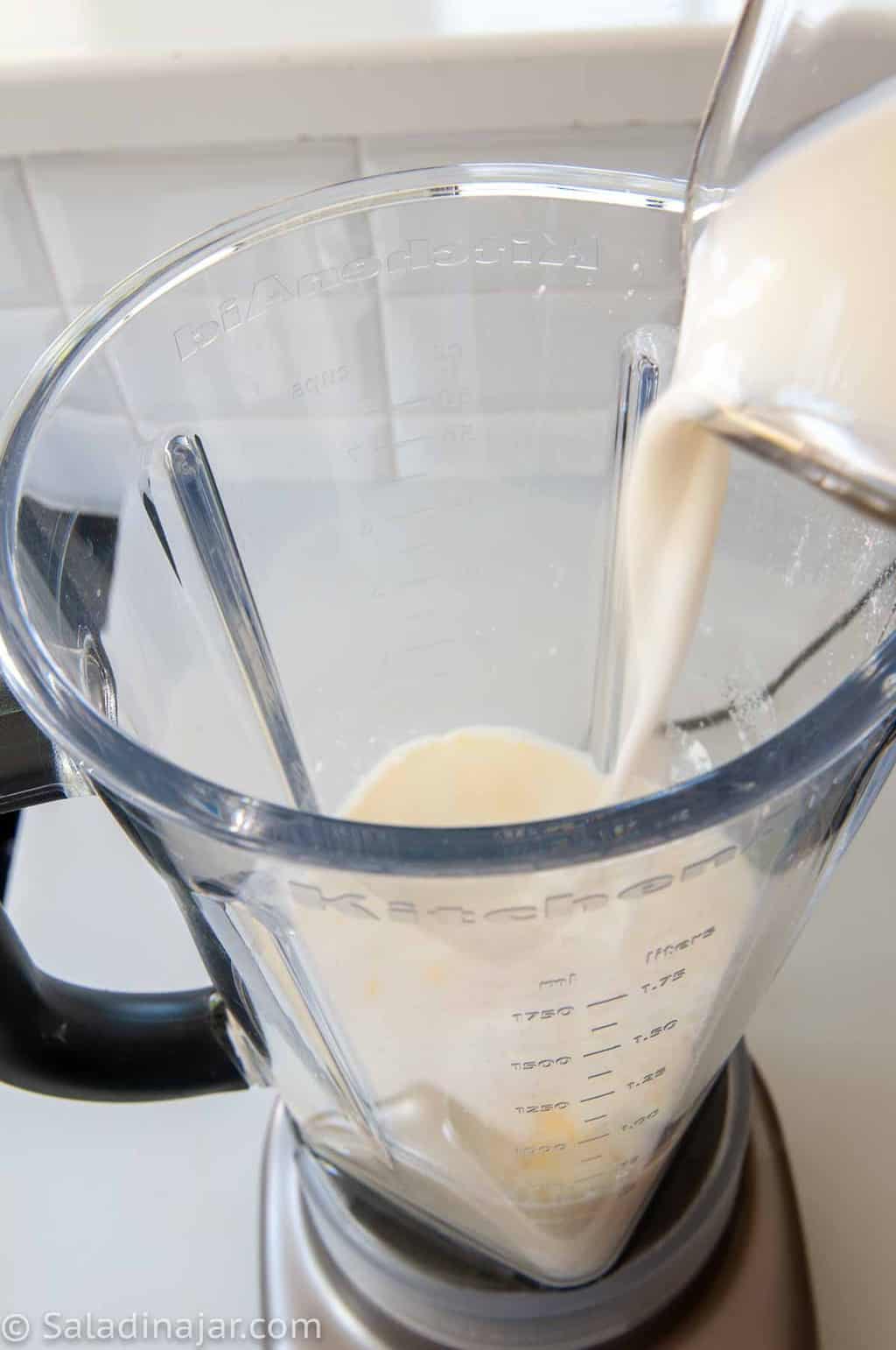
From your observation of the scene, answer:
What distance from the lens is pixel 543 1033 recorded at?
34 cm

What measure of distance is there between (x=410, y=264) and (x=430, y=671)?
19cm

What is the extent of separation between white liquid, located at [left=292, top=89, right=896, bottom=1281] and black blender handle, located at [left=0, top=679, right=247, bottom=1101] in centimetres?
5

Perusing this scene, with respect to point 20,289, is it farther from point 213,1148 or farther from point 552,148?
point 213,1148

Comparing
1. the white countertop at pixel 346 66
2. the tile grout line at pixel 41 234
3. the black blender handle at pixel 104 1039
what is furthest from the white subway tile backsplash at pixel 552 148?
the black blender handle at pixel 104 1039

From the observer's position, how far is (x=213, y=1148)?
1.69 ft

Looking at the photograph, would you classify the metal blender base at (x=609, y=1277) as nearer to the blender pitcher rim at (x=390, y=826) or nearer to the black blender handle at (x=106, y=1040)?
the black blender handle at (x=106, y=1040)

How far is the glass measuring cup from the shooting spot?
0.28 meters

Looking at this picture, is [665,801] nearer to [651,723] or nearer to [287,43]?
[651,723]

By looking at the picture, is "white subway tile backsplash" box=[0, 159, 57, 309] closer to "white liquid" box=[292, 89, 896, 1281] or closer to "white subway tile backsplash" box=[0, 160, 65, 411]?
"white subway tile backsplash" box=[0, 160, 65, 411]

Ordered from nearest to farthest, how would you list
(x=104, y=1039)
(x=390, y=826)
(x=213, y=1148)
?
(x=390, y=826) < (x=104, y=1039) < (x=213, y=1148)

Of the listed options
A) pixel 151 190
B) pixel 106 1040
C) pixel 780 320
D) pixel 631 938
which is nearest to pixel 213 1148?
pixel 106 1040

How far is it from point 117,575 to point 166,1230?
28 cm

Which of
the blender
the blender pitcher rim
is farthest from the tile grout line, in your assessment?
the blender pitcher rim

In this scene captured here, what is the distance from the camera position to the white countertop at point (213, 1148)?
18.6 inches
